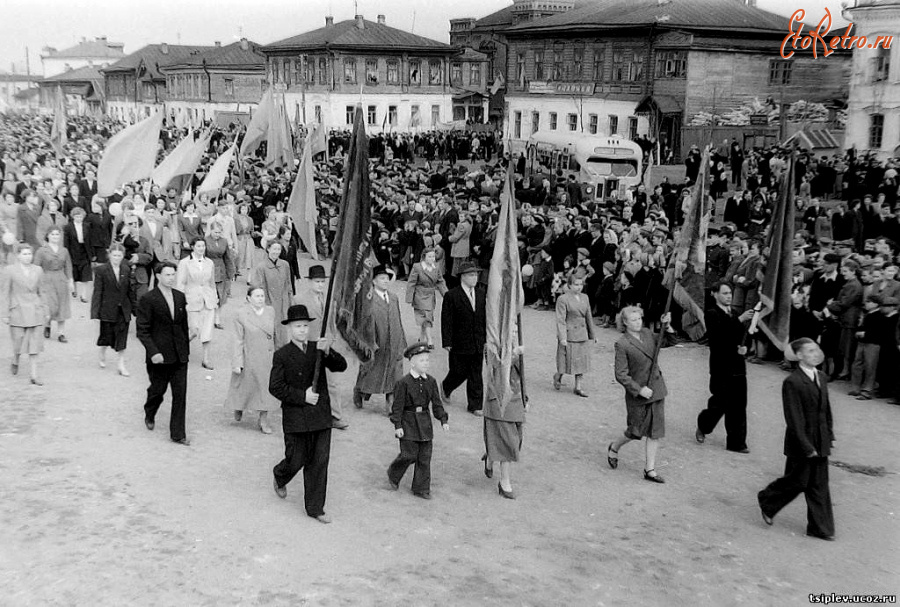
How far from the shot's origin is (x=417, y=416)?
824cm

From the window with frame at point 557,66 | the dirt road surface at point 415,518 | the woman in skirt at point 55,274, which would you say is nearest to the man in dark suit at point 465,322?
the dirt road surface at point 415,518

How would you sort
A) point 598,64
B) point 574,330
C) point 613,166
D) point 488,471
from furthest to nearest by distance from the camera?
1. point 598,64
2. point 613,166
3. point 574,330
4. point 488,471

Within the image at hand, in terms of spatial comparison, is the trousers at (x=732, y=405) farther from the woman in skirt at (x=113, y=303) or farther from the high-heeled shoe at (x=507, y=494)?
the woman in skirt at (x=113, y=303)

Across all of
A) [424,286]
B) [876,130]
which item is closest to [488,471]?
[424,286]

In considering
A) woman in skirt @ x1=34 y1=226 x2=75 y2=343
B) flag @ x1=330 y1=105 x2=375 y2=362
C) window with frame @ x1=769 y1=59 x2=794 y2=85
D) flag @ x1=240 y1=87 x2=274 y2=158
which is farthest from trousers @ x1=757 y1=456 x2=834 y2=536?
window with frame @ x1=769 y1=59 x2=794 y2=85

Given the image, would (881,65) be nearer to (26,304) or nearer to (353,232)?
(26,304)

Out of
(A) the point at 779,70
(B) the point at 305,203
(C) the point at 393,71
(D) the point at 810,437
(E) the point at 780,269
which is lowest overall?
(D) the point at 810,437

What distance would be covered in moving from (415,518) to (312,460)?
3.27ft

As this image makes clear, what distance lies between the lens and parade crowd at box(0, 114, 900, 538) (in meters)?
8.30

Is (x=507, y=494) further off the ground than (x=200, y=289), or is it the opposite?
(x=200, y=289)

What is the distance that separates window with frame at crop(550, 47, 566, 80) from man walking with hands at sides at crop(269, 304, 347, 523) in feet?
150

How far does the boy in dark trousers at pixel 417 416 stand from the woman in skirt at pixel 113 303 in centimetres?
506

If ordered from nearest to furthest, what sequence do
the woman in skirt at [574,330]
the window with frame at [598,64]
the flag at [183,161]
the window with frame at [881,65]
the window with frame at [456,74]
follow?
the woman in skirt at [574,330]
the flag at [183,161]
the window with frame at [881,65]
the window with frame at [598,64]
the window with frame at [456,74]

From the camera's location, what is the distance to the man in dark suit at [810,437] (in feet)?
24.5
